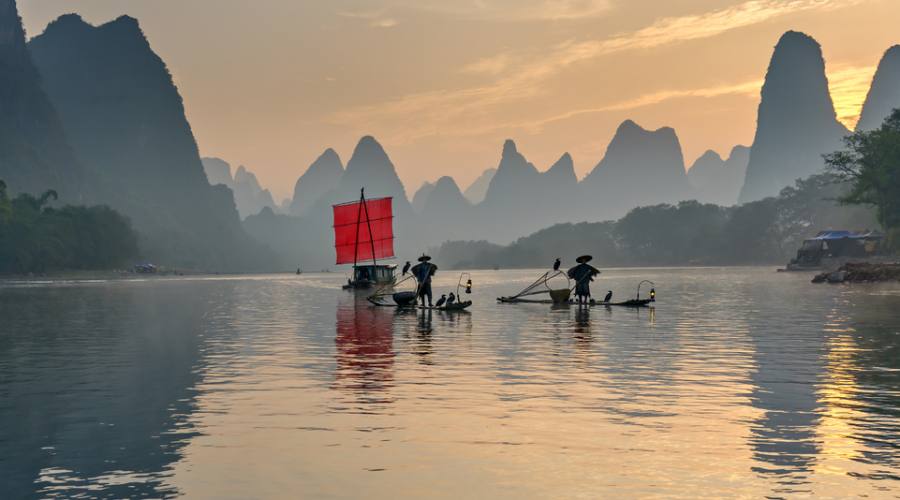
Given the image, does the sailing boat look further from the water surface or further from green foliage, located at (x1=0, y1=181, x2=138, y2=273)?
the water surface

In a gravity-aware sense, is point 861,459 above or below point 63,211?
below

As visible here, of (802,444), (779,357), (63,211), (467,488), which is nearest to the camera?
(467,488)

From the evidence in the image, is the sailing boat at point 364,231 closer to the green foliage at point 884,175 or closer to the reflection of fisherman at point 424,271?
the reflection of fisherman at point 424,271

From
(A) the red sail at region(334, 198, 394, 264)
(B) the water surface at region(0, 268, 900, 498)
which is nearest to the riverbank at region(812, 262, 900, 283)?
(A) the red sail at region(334, 198, 394, 264)

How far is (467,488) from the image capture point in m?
11.8

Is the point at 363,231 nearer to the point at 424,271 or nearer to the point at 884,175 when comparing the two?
the point at 884,175

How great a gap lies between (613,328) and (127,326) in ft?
72.5

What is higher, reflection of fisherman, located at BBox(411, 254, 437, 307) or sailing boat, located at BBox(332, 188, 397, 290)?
sailing boat, located at BBox(332, 188, 397, 290)

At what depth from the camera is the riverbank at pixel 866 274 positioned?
9125cm

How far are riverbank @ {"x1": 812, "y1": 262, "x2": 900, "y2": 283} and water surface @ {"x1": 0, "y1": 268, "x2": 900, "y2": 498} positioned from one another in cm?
6114

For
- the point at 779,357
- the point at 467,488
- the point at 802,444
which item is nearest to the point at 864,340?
the point at 779,357

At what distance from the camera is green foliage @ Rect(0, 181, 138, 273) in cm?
15038

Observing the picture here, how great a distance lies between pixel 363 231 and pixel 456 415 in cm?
9375

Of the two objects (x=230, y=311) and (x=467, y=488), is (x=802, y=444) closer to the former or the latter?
(x=467, y=488)
